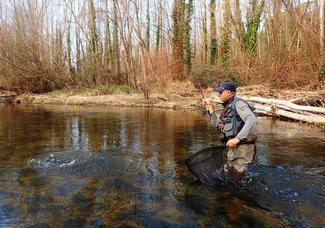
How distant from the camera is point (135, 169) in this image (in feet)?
26.1

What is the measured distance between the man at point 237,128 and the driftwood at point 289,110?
7984mm

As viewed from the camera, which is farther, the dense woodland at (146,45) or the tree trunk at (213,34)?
the tree trunk at (213,34)

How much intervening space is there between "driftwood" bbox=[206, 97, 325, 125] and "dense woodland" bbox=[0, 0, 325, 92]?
11.6 feet

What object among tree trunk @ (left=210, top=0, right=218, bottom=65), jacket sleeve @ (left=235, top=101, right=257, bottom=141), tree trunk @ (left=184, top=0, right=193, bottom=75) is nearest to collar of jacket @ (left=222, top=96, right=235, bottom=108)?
jacket sleeve @ (left=235, top=101, right=257, bottom=141)

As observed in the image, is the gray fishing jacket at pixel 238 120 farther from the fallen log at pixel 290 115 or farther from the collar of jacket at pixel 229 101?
the fallen log at pixel 290 115

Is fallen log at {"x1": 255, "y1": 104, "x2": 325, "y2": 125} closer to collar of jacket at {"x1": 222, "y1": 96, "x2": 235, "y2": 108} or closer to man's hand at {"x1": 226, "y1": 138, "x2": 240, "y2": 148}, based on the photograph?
collar of jacket at {"x1": 222, "y1": 96, "x2": 235, "y2": 108}

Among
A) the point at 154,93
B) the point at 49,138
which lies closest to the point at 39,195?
the point at 49,138

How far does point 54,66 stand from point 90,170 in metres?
29.2

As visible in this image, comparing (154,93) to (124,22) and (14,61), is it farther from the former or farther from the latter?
(14,61)

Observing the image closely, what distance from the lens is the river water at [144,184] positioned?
5219 mm

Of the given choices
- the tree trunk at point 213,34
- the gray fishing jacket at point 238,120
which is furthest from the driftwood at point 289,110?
the tree trunk at point 213,34

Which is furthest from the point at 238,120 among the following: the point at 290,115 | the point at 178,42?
the point at 178,42

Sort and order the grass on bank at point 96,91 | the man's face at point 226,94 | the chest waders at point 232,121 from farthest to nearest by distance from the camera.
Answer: the grass on bank at point 96,91 < the man's face at point 226,94 < the chest waders at point 232,121

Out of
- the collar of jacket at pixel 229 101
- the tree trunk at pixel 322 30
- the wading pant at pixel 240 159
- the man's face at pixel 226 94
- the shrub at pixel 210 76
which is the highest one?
the tree trunk at pixel 322 30
